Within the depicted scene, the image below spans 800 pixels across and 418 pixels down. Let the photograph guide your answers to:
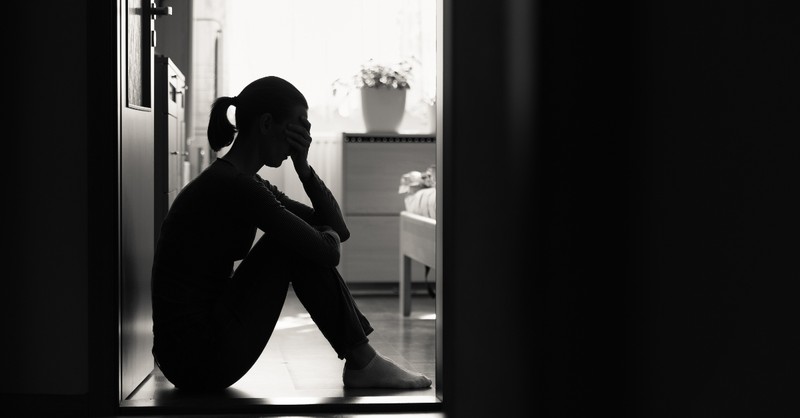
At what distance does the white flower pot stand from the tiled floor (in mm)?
1296

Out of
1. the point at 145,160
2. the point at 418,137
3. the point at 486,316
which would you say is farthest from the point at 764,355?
the point at 418,137

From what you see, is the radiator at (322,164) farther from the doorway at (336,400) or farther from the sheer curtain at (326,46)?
the doorway at (336,400)

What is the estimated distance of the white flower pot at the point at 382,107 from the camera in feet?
17.1

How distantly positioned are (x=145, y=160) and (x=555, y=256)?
85.1 inches

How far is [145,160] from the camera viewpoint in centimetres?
241

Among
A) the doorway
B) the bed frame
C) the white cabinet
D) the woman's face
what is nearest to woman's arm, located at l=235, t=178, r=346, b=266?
the woman's face

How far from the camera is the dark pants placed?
2.17 m

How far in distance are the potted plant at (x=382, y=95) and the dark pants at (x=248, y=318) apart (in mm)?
3033

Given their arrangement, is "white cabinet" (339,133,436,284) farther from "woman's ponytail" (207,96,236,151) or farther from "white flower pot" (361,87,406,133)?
"woman's ponytail" (207,96,236,151)

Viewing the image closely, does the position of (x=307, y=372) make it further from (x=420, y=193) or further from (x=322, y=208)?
(x=420, y=193)

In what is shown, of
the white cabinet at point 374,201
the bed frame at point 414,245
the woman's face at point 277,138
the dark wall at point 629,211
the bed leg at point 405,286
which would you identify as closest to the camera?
the dark wall at point 629,211

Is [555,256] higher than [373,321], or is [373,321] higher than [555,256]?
[555,256]

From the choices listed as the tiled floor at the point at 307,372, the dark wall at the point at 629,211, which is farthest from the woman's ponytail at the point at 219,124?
the dark wall at the point at 629,211
